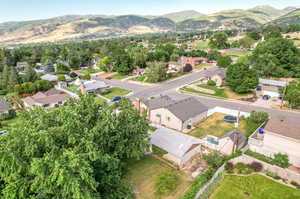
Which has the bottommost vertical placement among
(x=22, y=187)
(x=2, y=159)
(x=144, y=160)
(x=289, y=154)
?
(x=144, y=160)

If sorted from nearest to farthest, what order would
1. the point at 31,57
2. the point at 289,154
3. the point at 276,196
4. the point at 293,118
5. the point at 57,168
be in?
the point at 57,168 < the point at 276,196 < the point at 289,154 < the point at 293,118 < the point at 31,57

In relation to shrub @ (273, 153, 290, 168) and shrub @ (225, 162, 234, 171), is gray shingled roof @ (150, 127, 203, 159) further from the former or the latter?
shrub @ (273, 153, 290, 168)

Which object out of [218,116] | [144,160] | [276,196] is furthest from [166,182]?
[218,116]

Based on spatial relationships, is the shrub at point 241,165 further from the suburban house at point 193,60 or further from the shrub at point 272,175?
the suburban house at point 193,60

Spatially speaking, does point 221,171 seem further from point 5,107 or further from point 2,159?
point 5,107

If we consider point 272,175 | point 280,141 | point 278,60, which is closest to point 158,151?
point 272,175

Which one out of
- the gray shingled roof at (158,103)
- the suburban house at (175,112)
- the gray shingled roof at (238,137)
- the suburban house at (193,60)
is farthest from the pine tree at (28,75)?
the gray shingled roof at (238,137)
